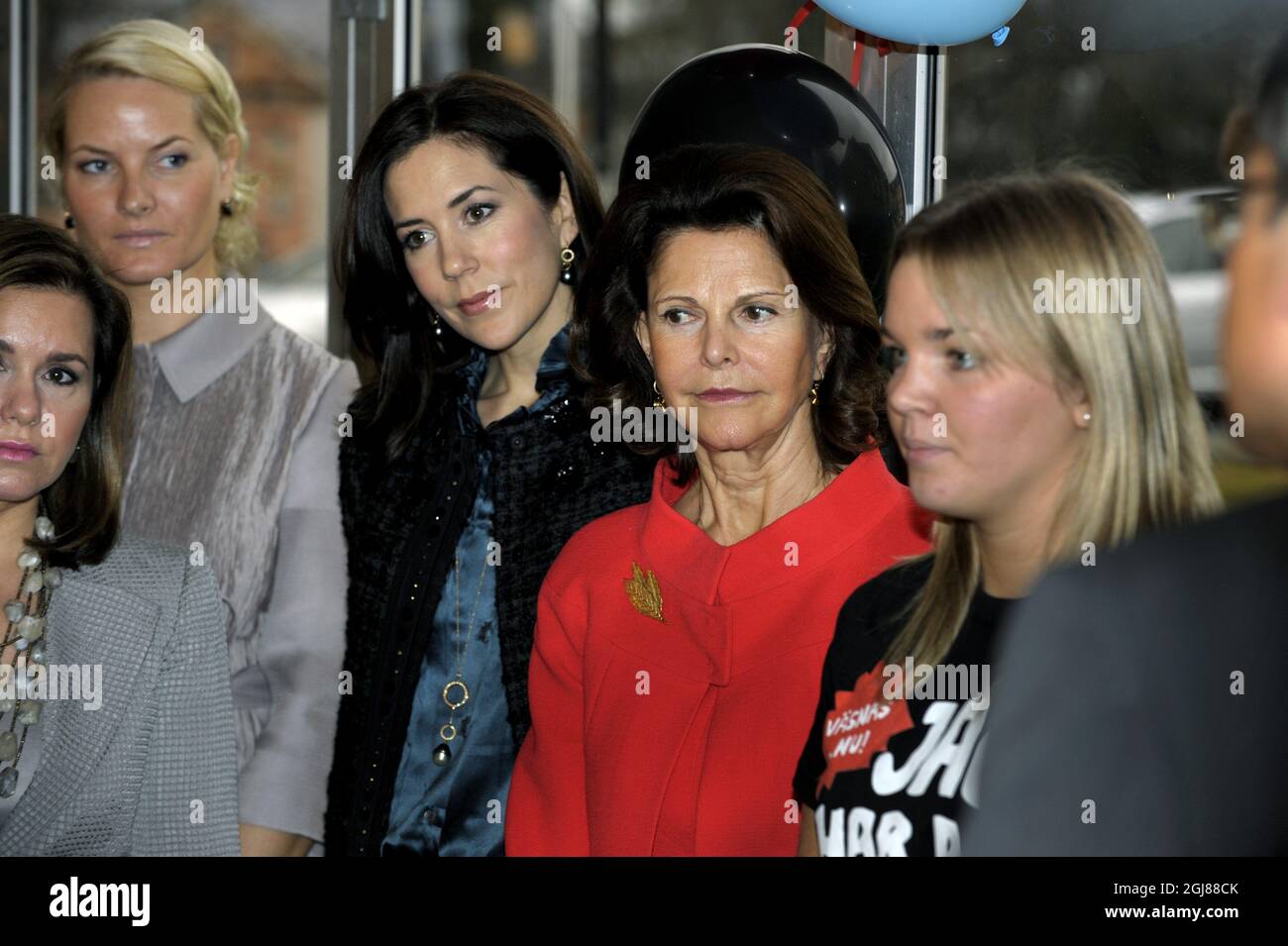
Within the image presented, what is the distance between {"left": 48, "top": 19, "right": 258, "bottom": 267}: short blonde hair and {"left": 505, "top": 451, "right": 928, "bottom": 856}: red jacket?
93cm

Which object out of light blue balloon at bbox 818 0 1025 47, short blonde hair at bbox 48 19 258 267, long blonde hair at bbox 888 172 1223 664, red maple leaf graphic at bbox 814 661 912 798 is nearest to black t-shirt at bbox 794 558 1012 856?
red maple leaf graphic at bbox 814 661 912 798

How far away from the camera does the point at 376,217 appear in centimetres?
209

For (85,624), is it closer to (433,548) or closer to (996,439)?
(433,548)

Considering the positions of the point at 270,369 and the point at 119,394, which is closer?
the point at 119,394

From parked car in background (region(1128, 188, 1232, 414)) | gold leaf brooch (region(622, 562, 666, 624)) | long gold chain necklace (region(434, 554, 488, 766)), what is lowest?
long gold chain necklace (region(434, 554, 488, 766))

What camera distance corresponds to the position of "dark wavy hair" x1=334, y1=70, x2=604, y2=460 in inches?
80.0

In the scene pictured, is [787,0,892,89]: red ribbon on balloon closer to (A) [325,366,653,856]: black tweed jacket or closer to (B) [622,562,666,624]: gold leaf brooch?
(A) [325,366,653,856]: black tweed jacket

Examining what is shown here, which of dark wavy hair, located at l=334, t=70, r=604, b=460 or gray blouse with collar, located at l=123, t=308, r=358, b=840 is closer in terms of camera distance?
dark wavy hair, located at l=334, t=70, r=604, b=460

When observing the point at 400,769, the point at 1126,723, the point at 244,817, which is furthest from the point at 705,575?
the point at 1126,723

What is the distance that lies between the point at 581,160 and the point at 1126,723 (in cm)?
139

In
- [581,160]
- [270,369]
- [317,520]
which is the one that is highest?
[581,160]
